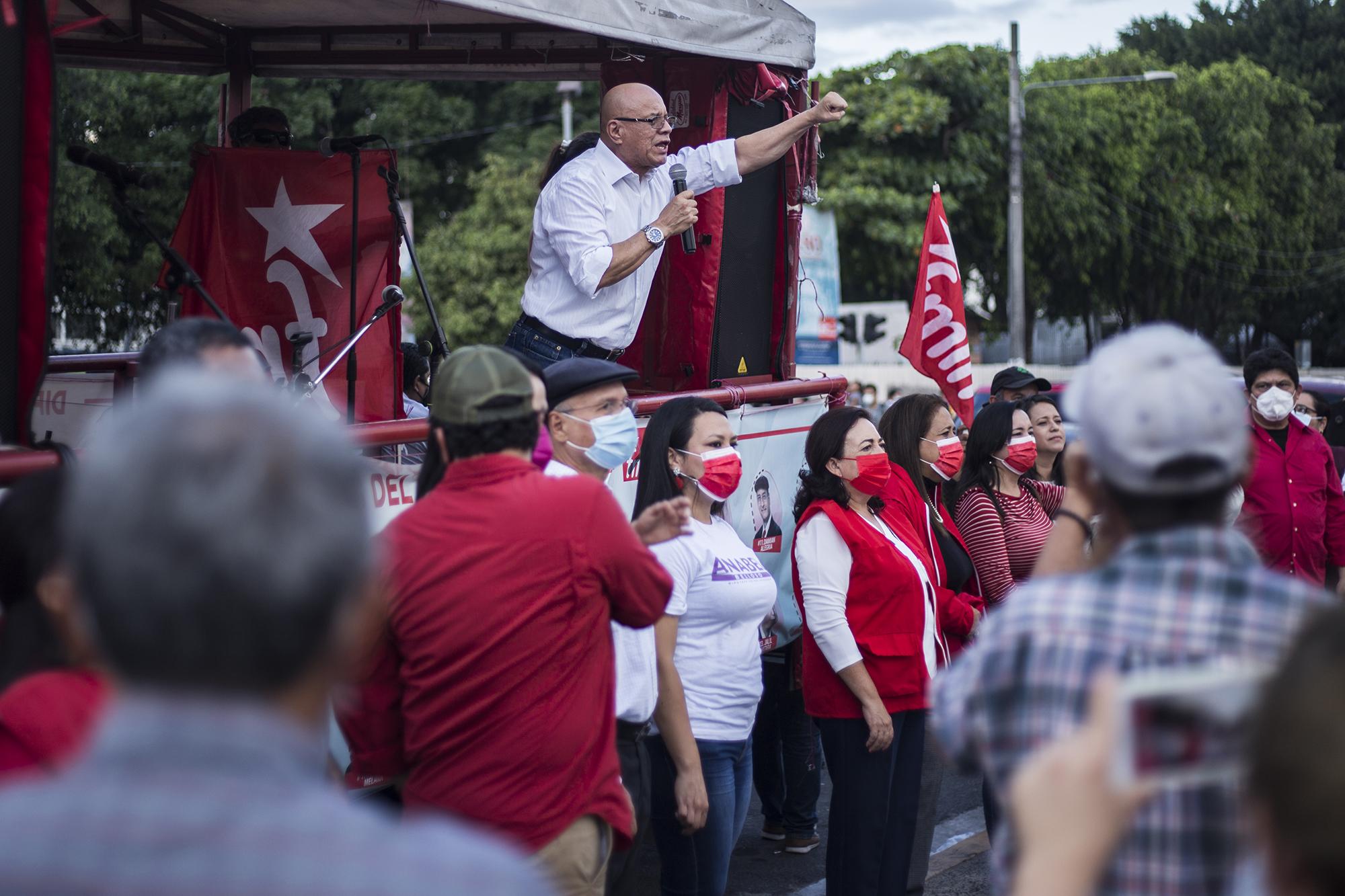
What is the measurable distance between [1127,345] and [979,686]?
0.47m

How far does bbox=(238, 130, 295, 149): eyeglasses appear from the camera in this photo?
7.03 meters

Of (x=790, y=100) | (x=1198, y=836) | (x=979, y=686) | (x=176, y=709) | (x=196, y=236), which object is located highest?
(x=790, y=100)

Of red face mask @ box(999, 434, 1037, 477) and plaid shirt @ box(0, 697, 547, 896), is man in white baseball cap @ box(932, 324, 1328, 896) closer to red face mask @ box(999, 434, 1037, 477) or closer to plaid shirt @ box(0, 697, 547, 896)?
plaid shirt @ box(0, 697, 547, 896)

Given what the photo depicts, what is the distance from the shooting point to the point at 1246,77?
39250 mm

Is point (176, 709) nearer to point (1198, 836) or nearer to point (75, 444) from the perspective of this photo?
point (1198, 836)

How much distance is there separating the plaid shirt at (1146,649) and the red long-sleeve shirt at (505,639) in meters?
1.30

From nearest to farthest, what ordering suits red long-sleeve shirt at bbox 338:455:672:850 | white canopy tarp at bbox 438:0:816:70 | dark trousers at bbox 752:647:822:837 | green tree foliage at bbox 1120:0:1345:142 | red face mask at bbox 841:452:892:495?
red long-sleeve shirt at bbox 338:455:672:850
white canopy tarp at bbox 438:0:816:70
red face mask at bbox 841:452:892:495
dark trousers at bbox 752:647:822:837
green tree foliage at bbox 1120:0:1345:142

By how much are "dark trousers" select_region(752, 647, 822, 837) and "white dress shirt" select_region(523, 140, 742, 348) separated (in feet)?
5.45

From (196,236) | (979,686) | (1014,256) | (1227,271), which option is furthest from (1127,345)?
(1227,271)

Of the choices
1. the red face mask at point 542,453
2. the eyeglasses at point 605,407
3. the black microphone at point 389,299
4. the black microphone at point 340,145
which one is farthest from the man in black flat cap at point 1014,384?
the red face mask at point 542,453

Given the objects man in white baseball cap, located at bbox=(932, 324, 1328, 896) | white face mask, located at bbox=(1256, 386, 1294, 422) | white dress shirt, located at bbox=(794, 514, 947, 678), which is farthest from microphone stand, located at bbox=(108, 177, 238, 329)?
white face mask, located at bbox=(1256, 386, 1294, 422)

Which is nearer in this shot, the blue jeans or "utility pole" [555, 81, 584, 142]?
the blue jeans

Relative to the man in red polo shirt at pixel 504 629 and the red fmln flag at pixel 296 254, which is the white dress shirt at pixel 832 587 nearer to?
the man in red polo shirt at pixel 504 629

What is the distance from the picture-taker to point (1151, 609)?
5.64 ft
